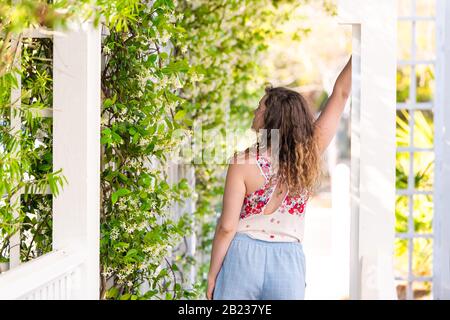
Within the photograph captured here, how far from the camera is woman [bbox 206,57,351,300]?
10.6ft

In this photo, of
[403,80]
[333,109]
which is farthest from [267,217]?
[403,80]

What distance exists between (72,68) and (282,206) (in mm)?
1174

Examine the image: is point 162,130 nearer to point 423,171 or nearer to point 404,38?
point 423,171

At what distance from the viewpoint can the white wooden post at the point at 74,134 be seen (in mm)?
2523

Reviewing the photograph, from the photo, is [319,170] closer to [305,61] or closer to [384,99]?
[384,99]

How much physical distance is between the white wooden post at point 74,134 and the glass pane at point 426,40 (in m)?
5.62

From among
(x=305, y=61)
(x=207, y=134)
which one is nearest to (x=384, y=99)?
(x=207, y=134)

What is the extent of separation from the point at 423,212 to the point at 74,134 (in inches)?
127

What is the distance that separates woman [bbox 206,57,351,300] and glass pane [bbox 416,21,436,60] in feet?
15.0

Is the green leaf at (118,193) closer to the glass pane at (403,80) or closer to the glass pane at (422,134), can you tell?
the glass pane at (422,134)

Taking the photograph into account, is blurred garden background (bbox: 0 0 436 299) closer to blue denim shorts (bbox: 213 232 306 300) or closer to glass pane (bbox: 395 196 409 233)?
glass pane (bbox: 395 196 409 233)

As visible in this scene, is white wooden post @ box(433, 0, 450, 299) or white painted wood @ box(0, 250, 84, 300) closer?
white painted wood @ box(0, 250, 84, 300)

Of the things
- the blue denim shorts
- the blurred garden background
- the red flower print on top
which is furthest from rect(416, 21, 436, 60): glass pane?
the blue denim shorts

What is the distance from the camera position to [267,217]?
331 centimetres
